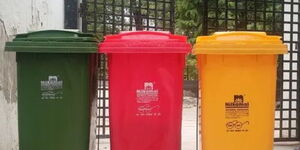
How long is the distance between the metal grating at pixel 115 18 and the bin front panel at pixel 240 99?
3.12 m

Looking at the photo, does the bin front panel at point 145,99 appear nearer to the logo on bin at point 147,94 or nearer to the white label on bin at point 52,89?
the logo on bin at point 147,94

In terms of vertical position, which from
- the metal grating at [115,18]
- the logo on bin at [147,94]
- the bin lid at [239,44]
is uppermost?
the metal grating at [115,18]

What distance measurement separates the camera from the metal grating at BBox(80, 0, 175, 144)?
6.76m

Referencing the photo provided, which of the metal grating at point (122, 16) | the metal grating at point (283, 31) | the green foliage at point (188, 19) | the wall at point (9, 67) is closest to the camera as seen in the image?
the wall at point (9, 67)

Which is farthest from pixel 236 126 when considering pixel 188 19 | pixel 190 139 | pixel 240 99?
pixel 188 19

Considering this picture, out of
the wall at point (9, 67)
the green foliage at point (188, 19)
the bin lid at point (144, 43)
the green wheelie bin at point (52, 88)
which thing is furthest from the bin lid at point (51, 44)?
the green foliage at point (188, 19)

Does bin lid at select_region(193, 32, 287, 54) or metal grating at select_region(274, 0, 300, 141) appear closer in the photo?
bin lid at select_region(193, 32, 287, 54)

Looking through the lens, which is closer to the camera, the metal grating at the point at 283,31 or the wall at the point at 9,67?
the wall at the point at 9,67

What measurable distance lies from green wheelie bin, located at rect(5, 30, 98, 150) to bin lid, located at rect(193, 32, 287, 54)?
0.81m

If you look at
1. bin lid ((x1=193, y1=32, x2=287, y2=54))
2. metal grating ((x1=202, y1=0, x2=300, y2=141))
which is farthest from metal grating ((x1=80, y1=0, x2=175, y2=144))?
bin lid ((x1=193, y1=32, x2=287, y2=54))

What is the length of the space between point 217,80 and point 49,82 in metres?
1.21

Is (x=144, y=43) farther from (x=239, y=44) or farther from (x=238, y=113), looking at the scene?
(x=238, y=113)

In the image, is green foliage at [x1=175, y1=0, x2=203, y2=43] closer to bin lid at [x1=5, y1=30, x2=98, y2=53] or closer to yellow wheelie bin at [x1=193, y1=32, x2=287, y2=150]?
yellow wheelie bin at [x1=193, y1=32, x2=287, y2=150]

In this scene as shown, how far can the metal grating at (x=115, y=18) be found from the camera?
6.76 metres
